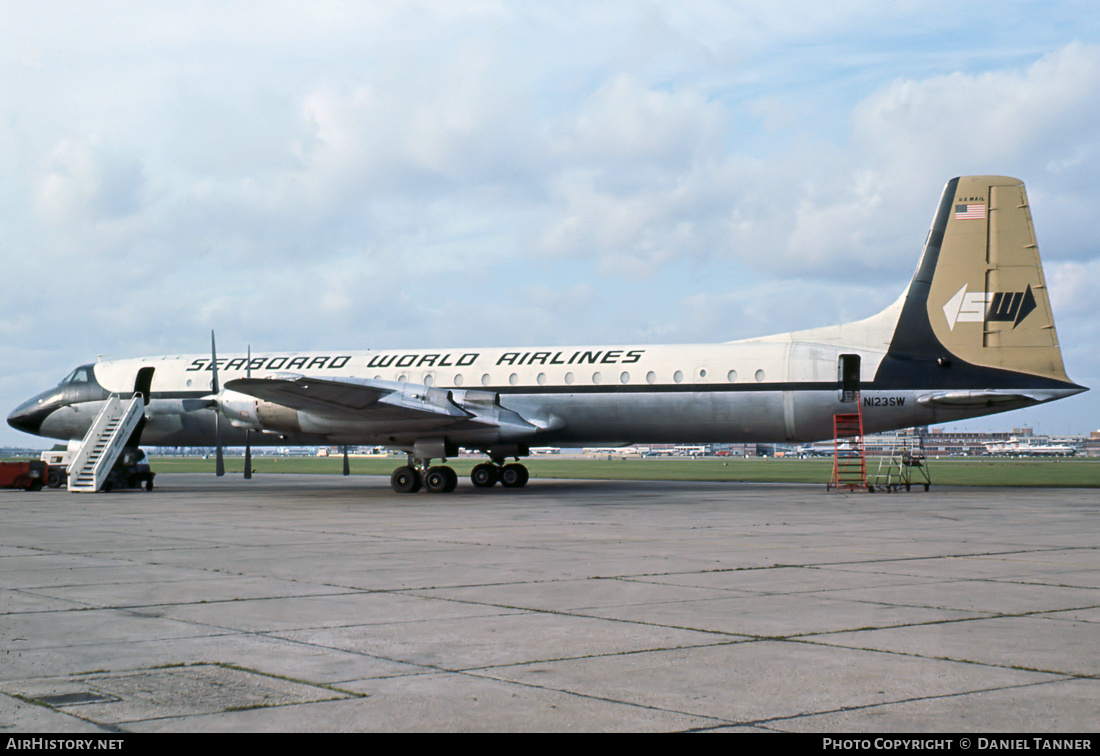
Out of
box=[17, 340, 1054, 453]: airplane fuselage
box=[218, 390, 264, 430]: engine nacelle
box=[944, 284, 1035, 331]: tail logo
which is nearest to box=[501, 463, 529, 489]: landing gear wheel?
box=[17, 340, 1054, 453]: airplane fuselage

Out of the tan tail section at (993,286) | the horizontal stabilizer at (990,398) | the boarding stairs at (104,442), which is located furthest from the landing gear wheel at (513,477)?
the tan tail section at (993,286)

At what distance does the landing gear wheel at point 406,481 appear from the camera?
2648 centimetres

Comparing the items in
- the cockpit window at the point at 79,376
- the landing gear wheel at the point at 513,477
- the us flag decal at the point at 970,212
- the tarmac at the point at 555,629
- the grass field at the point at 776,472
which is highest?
the us flag decal at the point at 970,212

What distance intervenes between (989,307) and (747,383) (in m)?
6.60

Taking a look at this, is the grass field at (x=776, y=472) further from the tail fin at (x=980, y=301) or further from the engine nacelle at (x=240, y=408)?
the engine nacelle at (x=240, y=408)

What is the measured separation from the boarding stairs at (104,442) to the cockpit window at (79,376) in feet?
6.31

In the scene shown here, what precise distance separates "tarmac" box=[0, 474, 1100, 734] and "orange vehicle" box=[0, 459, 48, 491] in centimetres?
1666

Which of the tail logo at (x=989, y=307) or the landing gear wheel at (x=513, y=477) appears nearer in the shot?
the tail logo at (x=989, y=307)

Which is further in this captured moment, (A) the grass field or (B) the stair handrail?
(A) the grass field

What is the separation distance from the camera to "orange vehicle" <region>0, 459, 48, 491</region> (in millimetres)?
30734

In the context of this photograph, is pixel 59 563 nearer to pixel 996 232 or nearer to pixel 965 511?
pixel 965 511

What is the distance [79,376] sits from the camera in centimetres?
3306

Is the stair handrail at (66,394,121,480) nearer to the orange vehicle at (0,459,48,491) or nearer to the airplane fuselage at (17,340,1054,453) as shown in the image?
the orange vehicle at (0,459,48,491)

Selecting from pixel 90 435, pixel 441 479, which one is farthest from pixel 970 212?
pixel 90 435
